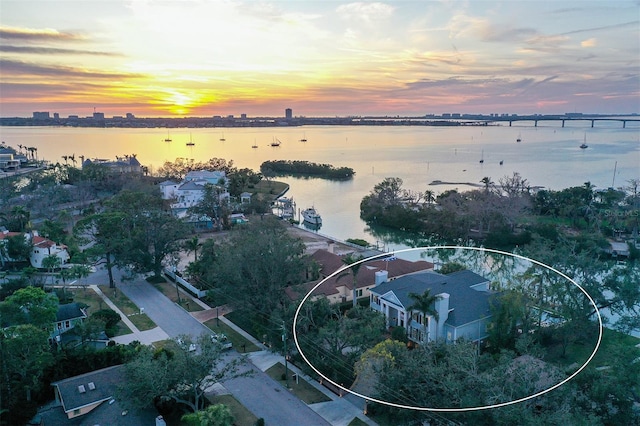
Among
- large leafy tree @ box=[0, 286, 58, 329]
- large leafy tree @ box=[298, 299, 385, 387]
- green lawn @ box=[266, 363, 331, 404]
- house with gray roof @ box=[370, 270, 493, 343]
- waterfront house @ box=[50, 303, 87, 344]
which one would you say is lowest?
green lawn @ box=[266, 363, 331, 404]

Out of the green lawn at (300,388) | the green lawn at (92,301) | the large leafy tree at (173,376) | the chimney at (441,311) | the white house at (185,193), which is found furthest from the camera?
the white house at (185,193)

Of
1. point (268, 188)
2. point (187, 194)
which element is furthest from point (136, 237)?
point (268, 188)

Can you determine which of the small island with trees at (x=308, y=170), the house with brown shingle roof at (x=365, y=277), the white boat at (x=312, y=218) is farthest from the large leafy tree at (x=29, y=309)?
the small island with trees at (x=308, y=170)

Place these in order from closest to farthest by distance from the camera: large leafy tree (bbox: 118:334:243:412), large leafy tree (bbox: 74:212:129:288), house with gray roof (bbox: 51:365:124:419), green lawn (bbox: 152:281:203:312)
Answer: large leafy tree (bbox: 118:334:243:412), house with gray roof (bbox: 51:365:124:419), green lawn (bbox: 152:281:203:312), large leafy tree (bbox: 74:212:129:288)

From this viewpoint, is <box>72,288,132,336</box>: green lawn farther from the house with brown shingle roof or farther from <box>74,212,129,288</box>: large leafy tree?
the house with brown shingle roof

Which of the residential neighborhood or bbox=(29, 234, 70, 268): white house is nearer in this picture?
the residential neighborhood

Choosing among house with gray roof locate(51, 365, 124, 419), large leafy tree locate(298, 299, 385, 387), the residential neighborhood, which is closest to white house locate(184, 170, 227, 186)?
the residential neighborhood

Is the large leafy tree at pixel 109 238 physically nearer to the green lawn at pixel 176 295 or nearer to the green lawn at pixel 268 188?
the green lawn at pixel 176 295
